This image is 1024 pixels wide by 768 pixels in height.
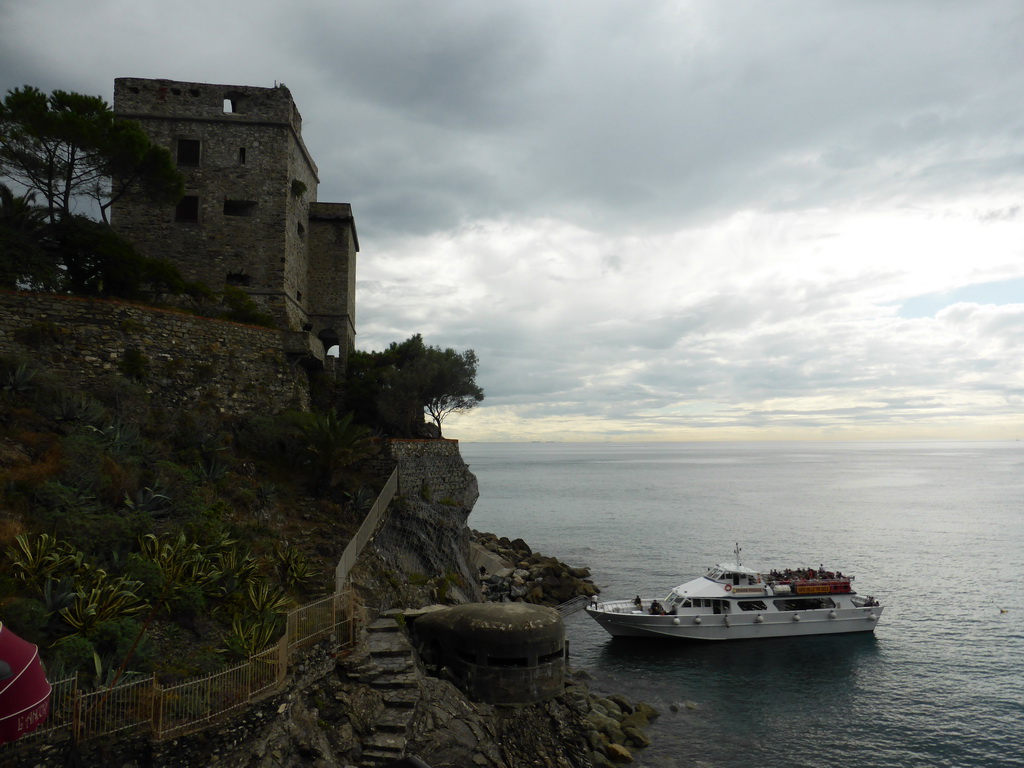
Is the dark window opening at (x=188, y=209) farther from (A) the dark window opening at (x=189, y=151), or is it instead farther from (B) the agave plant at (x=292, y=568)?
(B) the agave plant at (x=292, y=568)

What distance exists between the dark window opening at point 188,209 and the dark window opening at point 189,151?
5.45 feet

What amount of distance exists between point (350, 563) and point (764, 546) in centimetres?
4416

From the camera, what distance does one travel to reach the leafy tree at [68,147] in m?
20.5

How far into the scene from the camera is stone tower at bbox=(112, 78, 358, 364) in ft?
90.5

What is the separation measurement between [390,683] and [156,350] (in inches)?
560

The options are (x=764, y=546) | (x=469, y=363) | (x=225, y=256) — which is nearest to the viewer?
(x=225, y=256)

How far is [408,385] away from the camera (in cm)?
2902

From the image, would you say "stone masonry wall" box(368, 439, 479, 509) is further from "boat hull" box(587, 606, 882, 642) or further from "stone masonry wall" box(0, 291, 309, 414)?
"boat hull" box(587, 606, 882, 642)

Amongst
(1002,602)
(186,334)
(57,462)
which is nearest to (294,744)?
(57,462)

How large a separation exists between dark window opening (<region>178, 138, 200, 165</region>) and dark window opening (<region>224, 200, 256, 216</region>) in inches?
92.1

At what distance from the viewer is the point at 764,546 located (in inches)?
2042

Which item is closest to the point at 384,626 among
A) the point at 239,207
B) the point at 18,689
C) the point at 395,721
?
the point at 395,721

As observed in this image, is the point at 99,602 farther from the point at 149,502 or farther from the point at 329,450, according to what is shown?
the point at 329,450

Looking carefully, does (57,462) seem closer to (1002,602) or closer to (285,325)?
(285,325)
